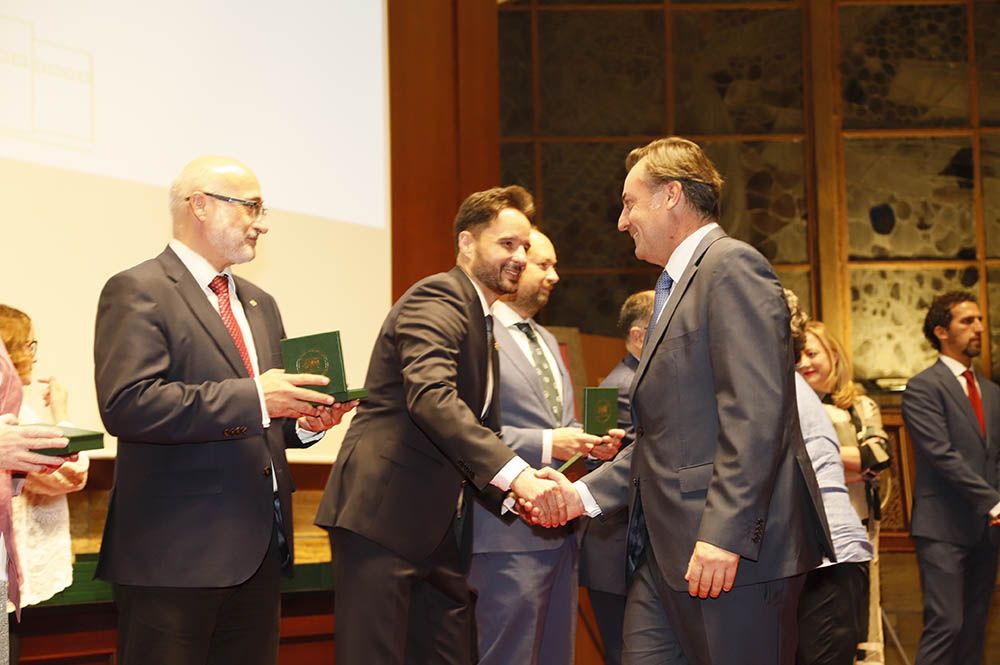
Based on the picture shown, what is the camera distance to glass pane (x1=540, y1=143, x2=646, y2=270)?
9602mm

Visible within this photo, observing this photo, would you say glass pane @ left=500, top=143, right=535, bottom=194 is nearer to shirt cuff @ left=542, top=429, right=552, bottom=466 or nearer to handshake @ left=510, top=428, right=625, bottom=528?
shirt cuff @ left=542, top=429, right=552, bottom=466

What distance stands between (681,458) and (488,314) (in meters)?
1.25

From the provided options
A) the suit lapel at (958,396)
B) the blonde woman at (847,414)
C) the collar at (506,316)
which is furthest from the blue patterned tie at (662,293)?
the suit lapel at (958,396)

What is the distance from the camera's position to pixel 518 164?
9.60 meters

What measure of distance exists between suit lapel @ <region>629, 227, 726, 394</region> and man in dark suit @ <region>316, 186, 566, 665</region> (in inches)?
22.5

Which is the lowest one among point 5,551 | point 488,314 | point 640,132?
point 5,551

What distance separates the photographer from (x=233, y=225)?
3.02 metres

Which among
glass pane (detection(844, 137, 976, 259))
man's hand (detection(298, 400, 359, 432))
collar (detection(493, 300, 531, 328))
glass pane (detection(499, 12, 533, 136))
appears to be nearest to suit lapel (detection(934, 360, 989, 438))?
collar (detection(493, 300, 531, 328))

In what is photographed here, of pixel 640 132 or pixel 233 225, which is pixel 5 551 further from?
pixel 640 132

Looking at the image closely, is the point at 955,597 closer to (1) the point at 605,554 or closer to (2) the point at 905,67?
(1) the point at 605,554

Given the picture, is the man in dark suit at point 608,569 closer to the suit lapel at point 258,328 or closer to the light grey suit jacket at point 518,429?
the light grey suit jacket at point 518,429

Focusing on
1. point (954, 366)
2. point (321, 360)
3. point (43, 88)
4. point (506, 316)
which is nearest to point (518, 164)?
point (954, 366)

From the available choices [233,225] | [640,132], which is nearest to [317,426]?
[233,225]

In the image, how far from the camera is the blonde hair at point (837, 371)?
16.5 ft
